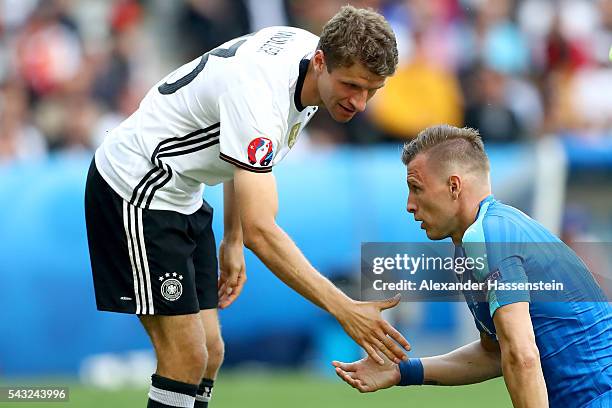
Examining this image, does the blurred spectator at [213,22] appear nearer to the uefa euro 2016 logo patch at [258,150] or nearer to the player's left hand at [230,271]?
the player's left hand at [230,271]

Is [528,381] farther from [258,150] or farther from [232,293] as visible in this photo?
[232,293]

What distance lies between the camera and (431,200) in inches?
201

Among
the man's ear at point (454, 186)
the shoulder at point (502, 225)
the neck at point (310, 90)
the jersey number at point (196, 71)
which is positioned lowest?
the shoulder at point (502, 225)

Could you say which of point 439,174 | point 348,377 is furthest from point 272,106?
point 348,377

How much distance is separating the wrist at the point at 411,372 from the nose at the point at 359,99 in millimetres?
1214

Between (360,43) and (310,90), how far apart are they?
1.34 feet

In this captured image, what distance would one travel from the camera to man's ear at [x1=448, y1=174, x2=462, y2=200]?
199 inches

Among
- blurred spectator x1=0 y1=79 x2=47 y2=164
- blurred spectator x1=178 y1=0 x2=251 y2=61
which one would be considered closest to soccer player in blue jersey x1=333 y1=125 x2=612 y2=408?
blurred spectator x1=0 y1=79 x2=47 y2=164

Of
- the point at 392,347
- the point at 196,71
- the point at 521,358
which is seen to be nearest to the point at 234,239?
the point at 196,71

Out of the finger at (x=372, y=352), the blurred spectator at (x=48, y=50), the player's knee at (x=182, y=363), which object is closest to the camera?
the finger at (x=372, y=352)

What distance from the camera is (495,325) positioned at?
478 cm

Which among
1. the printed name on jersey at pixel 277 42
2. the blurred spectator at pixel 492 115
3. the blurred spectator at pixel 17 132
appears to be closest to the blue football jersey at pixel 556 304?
the printed name on jersey at pixel 277 42

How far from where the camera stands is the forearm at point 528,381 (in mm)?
4586

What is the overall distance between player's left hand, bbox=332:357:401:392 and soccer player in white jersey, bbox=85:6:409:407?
10.6 inches
